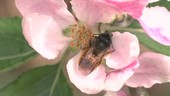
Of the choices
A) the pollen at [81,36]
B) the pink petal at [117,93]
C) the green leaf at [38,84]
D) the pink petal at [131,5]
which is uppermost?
the pink petal at [131,5]

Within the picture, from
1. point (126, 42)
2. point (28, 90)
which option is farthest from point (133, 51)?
point (28, 90)

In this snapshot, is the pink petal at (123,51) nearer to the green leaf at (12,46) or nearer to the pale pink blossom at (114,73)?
the pale pink blossom at (114,73)

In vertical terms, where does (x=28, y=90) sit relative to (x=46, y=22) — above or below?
below

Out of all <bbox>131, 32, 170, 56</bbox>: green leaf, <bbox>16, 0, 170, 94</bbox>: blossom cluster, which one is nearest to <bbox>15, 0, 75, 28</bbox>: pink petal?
<bbox>16, 0, 170, 94</bbox>: blossom cluster

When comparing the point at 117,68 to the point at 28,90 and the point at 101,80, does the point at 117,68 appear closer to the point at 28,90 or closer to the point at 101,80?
the point at 101,80

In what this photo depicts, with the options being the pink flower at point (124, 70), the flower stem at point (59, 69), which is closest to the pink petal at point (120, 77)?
the pink flower at point (124, 70)

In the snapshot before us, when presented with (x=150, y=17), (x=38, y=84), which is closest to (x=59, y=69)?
(x=38, y=84)
